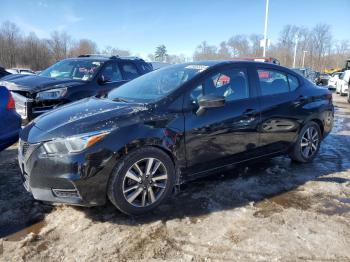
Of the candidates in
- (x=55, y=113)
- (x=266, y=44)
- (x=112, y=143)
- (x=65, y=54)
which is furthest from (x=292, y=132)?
(x=65, y=54)

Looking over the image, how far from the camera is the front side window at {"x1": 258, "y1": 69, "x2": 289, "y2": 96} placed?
483 centimetres

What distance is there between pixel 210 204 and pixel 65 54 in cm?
6261

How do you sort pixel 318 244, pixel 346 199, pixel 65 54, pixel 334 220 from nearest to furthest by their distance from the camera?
pixel 318 244 < pixel 334 220 < pixel 346 199 < pixel 65 54

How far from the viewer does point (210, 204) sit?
3.98 m

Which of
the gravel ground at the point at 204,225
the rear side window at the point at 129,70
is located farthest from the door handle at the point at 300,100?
the rear side window at the point at 129,70

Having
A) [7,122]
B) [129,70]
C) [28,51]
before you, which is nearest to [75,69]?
[129,70]

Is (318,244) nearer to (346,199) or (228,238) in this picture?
(228,238)

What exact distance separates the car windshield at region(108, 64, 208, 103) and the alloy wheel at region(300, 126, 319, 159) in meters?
2.22

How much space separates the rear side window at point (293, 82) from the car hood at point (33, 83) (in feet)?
12.9

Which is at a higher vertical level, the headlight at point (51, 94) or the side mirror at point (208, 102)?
the side mirror at point (208, 102)

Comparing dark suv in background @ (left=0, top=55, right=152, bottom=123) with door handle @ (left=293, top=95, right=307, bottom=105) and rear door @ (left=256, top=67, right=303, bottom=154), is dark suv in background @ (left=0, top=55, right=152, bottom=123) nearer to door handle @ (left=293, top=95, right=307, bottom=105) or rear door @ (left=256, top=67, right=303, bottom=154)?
rear door @ (left=256, top=67, right=303, bottom=154)

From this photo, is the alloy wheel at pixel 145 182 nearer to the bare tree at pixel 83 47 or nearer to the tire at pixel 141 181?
the tire at pixel 141 181

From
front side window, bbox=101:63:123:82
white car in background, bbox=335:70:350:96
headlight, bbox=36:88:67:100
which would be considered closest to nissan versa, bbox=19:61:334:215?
headlight, bbox=36:88:67:100

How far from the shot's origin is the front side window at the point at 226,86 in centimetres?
415
